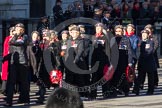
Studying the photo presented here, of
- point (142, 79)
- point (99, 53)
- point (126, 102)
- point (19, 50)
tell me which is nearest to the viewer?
point (19, 50)

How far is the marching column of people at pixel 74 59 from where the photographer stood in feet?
46.8

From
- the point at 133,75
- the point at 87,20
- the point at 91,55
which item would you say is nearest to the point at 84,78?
the point at 91,55

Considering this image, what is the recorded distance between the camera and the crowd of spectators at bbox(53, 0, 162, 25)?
84.6ft

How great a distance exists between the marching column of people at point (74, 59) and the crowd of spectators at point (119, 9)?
8.68 m

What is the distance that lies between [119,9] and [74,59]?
13.1m

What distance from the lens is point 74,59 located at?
49.9 ft

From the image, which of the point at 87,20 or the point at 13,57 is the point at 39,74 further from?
the point at 87,20

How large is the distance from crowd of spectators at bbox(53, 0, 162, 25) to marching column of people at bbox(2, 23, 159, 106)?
8.68m

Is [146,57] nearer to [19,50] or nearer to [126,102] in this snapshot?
[126,102]

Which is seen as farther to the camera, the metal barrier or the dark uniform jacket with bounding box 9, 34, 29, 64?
the metal barrier

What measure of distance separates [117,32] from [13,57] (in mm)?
3163

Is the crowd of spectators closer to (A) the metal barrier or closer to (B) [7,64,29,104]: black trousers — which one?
(A) the metal barrier

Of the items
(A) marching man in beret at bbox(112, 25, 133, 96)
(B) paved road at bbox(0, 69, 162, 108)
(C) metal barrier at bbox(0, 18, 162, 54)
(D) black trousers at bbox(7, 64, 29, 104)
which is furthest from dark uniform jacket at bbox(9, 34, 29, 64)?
(C) metal barrier at bbox(0, 18, 162, 54)

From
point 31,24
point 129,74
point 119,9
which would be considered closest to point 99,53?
point 129,74
